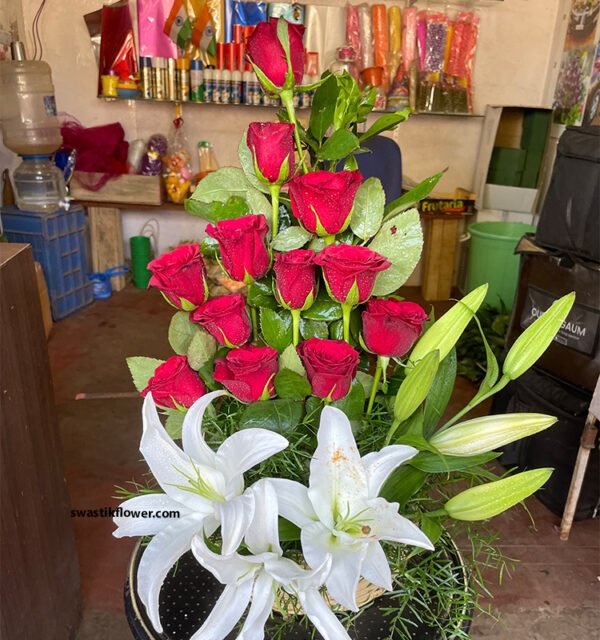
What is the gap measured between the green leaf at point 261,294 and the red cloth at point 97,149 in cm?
366

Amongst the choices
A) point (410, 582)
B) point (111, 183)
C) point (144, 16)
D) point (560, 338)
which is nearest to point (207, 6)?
point (144, 16)

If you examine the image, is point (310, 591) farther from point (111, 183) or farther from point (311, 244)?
point (111, 183)

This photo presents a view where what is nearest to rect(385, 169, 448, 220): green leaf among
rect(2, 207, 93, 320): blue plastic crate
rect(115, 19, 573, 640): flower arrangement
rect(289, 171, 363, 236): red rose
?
rect(115, 19, 573, 640): flower arrangement

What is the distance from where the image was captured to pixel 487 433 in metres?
0.70

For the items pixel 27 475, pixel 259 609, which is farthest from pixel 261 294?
pixel 27 475

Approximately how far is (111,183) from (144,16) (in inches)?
45.7

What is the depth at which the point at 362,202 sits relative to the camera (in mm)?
743

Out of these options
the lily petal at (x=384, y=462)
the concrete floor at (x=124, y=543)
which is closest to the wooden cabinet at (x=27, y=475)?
the concrete floor at (x=124, y=543)

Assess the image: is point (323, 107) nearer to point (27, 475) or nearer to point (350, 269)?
point (350, 269)

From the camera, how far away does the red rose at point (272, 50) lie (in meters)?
0.70

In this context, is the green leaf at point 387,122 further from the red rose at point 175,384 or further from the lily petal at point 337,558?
the lily petal at point 337,558

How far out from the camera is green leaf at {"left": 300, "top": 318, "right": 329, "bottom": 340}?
0.77 meters

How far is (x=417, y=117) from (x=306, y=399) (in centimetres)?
412

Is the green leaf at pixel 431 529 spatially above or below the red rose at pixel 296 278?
below
